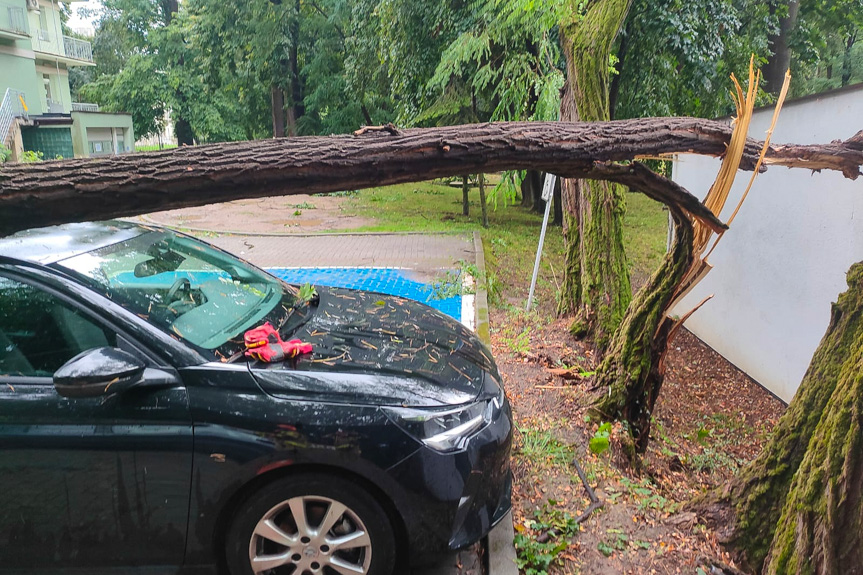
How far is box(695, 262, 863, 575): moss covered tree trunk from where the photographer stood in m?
2.56

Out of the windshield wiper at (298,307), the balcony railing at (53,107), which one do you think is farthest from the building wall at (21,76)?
the windshield wiper at (298,307)

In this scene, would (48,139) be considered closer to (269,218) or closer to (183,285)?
(269,218)

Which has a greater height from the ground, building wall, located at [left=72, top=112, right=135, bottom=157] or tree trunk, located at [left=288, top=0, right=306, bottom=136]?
tree trunk, located at [left=288, top=0, right=306, bottom=136]

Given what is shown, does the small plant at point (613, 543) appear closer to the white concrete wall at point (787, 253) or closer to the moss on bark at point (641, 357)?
the moss on bark at point (641, 357)

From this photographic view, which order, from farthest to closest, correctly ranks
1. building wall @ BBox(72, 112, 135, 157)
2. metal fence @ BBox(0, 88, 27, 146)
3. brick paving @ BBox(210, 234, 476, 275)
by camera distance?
1. building wall @ BBox(72, 112, 135, 157)
2. metal fence @ BBox(0, 88, 27, 146)
3. brick paving @ BBox(210, 234, 476, 275)

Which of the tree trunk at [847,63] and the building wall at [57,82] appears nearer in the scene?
the tree trunk at [847,63]

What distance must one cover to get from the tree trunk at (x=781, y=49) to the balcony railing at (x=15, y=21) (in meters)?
29.7

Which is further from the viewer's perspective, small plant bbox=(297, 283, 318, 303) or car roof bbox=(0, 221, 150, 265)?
small plant bbox=(297, 283, 318, 303)

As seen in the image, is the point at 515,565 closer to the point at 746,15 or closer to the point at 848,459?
the point at 848,459

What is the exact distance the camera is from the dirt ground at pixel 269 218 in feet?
47.2

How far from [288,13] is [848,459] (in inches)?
888

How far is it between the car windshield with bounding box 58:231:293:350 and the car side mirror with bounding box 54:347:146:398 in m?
0.30

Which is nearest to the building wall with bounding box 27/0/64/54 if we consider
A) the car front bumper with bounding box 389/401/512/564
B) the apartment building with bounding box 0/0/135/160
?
the apartment building with bounding box 0/0/135/160

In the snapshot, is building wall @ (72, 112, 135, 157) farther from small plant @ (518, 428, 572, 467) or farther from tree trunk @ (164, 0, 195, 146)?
small plant @ (518, 428, 572, 467)
